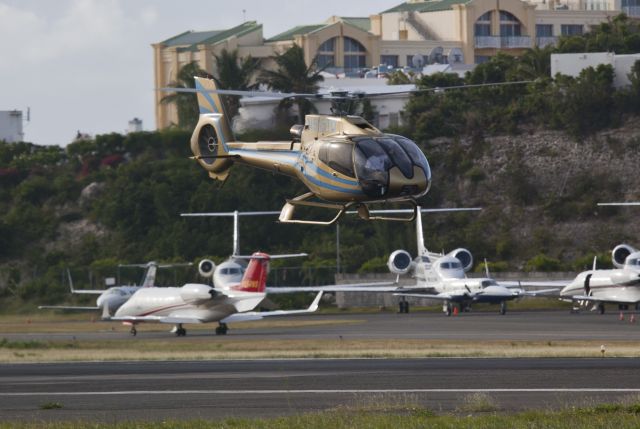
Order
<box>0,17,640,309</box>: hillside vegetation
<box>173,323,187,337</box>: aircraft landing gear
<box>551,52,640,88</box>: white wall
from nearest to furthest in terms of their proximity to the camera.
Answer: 1. <box>173,323,187,337</box>: aircraft landing gear
2. <box>0,17,640,309</box>: hillside vegetation
3. <box>551,52,640,88</box>: white wall

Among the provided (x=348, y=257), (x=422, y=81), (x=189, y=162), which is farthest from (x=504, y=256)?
(x=189, y=162)

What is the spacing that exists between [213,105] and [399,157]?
24.1 ft

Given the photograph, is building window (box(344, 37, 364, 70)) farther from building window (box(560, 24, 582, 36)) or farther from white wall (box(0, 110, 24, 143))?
white wall (box(0, 110, 24, 143))

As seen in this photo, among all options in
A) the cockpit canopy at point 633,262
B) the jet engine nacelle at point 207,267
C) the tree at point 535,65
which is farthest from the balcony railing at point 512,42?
the cockpit canopy at point 633,262

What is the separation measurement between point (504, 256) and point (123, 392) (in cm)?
6367

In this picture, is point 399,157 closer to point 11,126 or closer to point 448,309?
point 448,309

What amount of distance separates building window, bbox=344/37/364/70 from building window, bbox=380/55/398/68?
172cm

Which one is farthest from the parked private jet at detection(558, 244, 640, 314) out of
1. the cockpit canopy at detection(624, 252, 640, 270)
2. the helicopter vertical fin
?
the helicopter vertical fin

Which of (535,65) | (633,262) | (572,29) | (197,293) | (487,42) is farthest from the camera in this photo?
(572,29)

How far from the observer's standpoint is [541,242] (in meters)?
95.4

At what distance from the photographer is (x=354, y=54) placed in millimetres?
128125

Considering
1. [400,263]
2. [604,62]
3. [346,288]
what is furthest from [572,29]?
[346,288]

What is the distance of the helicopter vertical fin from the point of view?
37.1 m

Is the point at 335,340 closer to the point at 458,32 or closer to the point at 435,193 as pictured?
the point at 435,193
